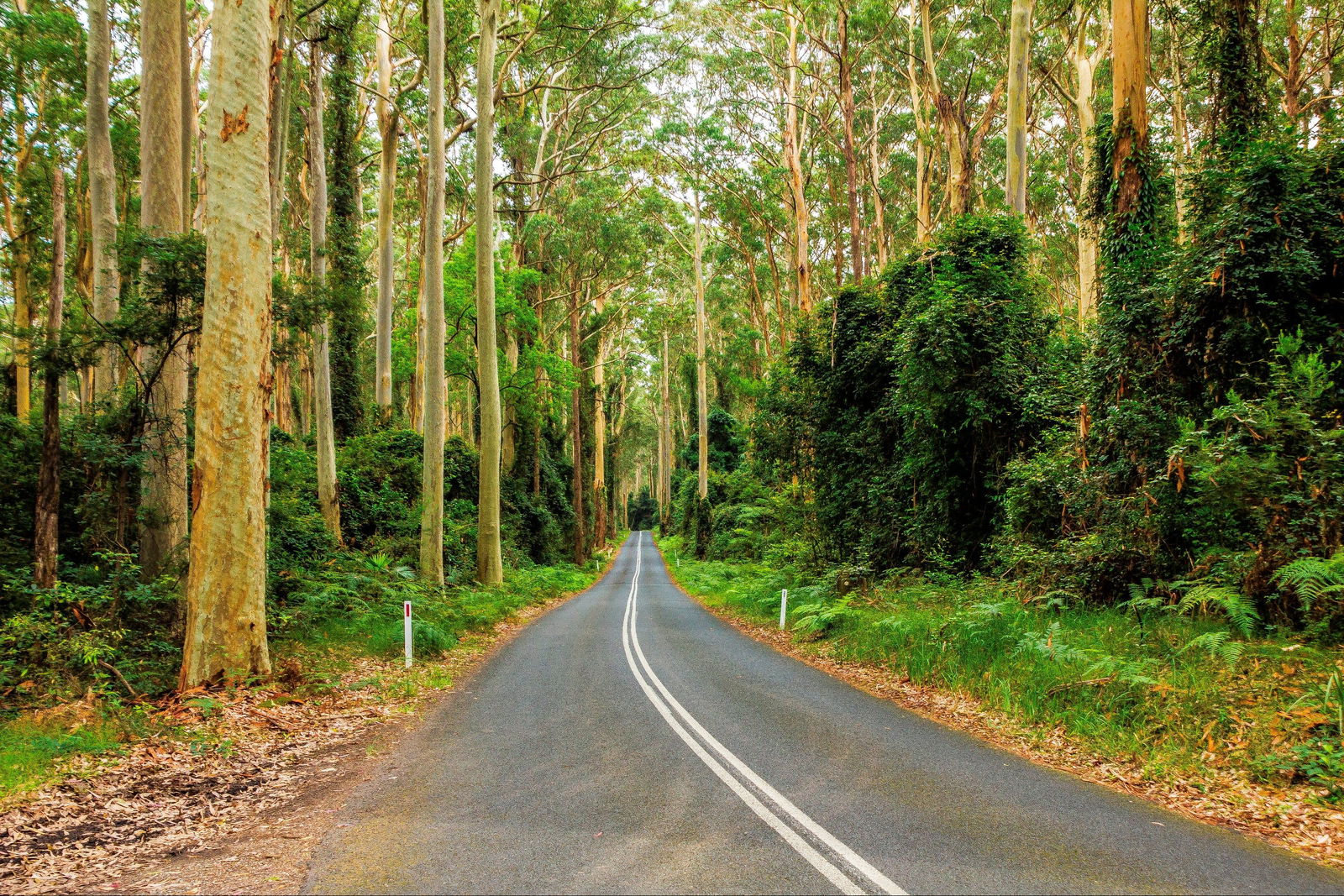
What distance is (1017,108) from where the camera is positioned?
14.1m

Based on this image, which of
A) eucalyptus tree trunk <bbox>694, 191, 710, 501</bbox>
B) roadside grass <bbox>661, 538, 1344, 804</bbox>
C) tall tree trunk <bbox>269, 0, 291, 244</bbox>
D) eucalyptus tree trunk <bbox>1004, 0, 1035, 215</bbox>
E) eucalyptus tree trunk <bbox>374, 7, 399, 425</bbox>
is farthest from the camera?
eucalyptus tree trunk <bbox>694, 191, 710, 501</bbox>

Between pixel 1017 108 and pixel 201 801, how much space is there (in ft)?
54.8

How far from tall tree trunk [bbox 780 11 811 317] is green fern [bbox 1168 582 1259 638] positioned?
661 inches

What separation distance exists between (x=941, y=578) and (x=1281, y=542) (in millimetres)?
5808

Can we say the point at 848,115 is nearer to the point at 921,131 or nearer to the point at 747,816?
the point at 921,131

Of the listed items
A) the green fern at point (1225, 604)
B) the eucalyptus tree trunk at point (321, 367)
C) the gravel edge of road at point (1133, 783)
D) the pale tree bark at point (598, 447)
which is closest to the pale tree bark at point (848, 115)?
the eucalyptus tree trunk at point (321, 367)

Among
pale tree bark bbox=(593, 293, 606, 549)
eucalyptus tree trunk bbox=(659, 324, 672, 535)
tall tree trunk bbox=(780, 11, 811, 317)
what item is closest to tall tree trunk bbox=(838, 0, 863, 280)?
tall tree trunk bbox=(780, 11, 811, 317)

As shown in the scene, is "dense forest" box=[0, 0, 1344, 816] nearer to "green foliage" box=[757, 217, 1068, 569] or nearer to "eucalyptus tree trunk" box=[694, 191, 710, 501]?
"green foliage" box=[757, 217, 1068, 569]

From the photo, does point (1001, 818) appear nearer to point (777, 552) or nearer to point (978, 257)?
point (978, 257)

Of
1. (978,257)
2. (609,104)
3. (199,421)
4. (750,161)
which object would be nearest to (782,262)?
(750,161)

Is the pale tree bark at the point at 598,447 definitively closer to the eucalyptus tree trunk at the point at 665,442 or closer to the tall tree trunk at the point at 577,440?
the tall tree trunk at the point at 577,440

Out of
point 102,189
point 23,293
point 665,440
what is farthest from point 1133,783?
point 665,440

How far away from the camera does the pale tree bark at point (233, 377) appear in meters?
7.14

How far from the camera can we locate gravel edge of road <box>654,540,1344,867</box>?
14.4ft
